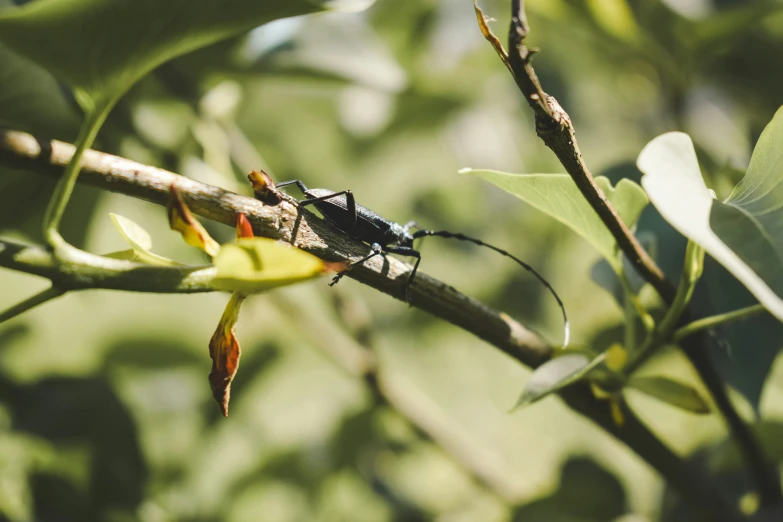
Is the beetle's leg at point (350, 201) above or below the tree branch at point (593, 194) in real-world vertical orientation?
above

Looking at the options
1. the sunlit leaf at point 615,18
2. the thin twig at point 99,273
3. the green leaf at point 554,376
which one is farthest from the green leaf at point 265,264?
the sunlit leaf at point 615,18

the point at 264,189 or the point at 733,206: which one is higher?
the point at 264,189

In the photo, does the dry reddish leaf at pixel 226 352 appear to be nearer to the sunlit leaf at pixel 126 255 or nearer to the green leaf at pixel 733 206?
the sunlit leaf at pixel 126 255

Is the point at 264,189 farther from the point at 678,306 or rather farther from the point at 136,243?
the point at 678,306

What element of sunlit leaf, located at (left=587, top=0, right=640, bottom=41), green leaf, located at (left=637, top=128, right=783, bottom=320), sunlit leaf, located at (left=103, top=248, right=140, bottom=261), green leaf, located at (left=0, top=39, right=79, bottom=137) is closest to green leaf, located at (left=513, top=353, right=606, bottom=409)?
green leaf, located at (left=637, top=128, right=783, bottom=320)

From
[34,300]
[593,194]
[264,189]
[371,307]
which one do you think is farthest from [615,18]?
[34,300]

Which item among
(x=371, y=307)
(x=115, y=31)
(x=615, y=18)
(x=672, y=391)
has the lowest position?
(x=672, y=391)

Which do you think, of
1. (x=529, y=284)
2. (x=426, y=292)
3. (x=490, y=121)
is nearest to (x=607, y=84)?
(x=490, y=121)
